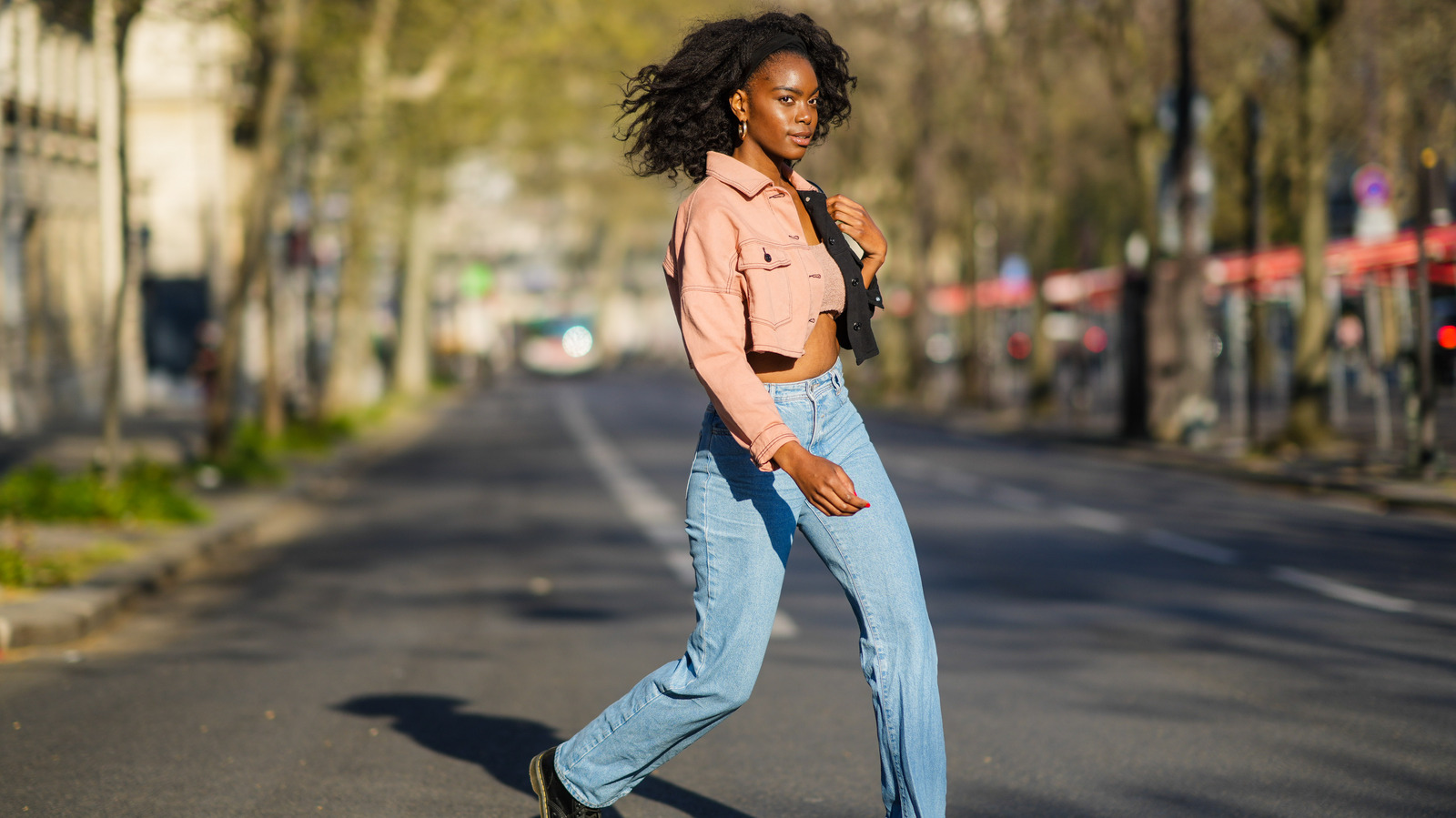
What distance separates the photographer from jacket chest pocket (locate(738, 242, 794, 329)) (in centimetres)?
398

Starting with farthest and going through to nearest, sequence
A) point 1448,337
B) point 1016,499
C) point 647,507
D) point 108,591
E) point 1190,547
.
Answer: point 1016,499
point 1448,337
point 647,507
point 1190,547
point 108,591

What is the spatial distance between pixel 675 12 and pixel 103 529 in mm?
26155

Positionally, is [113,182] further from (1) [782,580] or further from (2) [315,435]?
(1) [782,580]

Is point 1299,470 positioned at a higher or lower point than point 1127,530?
higher

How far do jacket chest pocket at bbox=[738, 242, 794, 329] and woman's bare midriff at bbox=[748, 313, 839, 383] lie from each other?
0.10 m

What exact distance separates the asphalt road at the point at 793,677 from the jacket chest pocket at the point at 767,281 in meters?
1.83

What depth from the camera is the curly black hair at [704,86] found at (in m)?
4.33

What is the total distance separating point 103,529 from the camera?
13352 millimetres

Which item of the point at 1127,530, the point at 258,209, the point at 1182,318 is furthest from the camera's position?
the point at 1182,318

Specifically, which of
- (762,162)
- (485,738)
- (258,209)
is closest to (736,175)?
(762,162)

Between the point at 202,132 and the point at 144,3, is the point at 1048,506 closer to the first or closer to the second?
the point at 144,3

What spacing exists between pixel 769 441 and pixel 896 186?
40583 mm

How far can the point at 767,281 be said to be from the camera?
157 inches

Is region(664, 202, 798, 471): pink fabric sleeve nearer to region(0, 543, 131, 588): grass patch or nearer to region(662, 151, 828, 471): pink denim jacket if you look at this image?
region(662, 151, 828, 471): pink denim jacket
